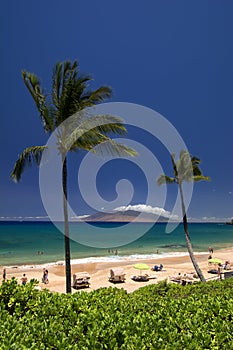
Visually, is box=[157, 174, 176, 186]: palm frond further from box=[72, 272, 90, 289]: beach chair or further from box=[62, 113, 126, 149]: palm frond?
box=[72, 272, 90, 289]: beach chair

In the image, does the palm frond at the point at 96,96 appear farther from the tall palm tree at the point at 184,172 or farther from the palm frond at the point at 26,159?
the tall palm tree at the point at 184,172

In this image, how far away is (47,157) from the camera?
1060cm

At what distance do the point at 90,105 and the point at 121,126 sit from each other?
4.85ft

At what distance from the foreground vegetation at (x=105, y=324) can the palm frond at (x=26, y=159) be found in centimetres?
674

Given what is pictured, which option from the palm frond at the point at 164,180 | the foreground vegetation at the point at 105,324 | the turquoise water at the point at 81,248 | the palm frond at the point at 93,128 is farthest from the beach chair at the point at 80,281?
the turquoise water at the point at 81,248

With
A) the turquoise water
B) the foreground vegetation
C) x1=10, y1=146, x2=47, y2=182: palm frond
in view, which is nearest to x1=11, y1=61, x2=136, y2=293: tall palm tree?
x1=10, y1=146, x2=47, y2=182: palm frond

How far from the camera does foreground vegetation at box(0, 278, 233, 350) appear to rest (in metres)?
2.61

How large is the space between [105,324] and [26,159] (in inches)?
331

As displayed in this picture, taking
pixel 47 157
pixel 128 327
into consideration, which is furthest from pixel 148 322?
pixel 47 157

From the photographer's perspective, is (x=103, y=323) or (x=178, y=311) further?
(x=178, y=311)

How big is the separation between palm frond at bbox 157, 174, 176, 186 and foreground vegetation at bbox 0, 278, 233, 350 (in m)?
13.9

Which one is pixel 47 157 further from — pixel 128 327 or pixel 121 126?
pixel 128 327

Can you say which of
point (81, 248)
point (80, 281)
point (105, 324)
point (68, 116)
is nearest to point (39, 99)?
point (68, 116)

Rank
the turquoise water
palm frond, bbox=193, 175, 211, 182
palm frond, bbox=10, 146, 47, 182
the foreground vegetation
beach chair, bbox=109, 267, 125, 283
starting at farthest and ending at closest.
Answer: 1. the turquoise water
2. beach chair, bbox=109, 267, 125, 283
3. palm frond, bbox=193, 175, 211, 182
4. palm frond, bbox=10, 146, 47, 182
5. the foreground vegetation
